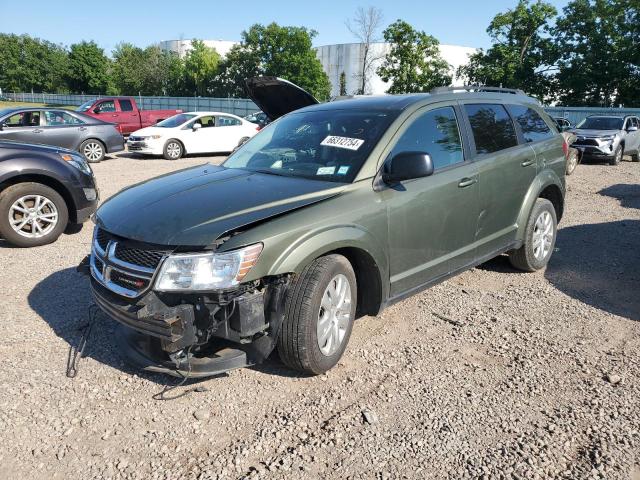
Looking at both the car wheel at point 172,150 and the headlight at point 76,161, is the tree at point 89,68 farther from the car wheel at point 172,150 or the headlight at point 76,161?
the headlight at point 76,161

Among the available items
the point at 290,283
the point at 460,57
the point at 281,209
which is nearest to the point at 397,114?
the point at 281,209

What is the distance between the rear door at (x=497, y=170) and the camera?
444cm

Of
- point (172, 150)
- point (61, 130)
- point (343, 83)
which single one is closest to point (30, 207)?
point (61, 130)

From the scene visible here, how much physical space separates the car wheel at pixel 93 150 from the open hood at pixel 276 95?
953 cm

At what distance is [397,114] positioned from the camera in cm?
386

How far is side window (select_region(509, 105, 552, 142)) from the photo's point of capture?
516 centimetres

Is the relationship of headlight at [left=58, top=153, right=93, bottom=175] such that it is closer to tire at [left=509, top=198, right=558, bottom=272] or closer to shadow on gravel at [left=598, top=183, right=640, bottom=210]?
tire at [left=509, top=198, right=558, bottom=272]

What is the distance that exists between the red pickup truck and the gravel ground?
16364 millimetres

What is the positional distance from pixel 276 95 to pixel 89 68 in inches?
3109

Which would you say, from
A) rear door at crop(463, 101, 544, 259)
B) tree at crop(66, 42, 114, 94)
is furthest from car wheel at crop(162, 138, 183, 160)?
tree at crop(66, 42, 114, 94)

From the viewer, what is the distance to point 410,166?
3.44 metres

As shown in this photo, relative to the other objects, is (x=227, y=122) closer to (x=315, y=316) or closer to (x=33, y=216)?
(x=33, y=216)

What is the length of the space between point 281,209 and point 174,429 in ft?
4.53

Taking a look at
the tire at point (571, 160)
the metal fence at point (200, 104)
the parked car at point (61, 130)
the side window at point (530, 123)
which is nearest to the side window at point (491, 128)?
the side window at point (530, 123)
